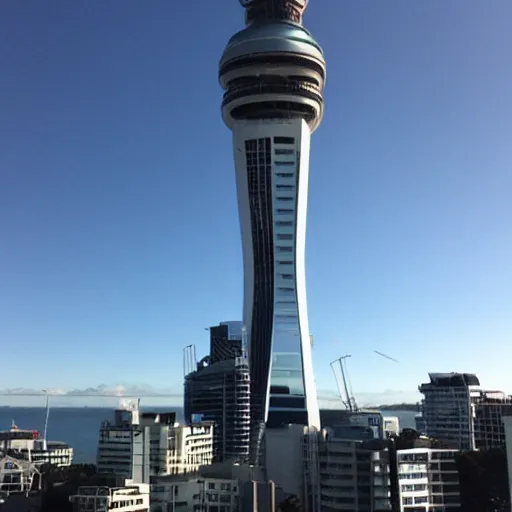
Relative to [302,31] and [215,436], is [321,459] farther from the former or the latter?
[302,31]

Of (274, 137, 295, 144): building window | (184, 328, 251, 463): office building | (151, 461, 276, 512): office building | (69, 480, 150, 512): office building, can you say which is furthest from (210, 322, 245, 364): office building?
(69, 480, 150, 512): office building

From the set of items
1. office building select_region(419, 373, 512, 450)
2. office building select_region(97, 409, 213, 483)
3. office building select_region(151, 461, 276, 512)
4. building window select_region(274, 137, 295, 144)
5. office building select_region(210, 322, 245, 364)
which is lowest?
office building select_region(151, 461, 276, 512)

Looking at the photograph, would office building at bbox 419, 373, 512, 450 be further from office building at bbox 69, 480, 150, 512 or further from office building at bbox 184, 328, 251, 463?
office building at bbox 69, 480, 150, 512

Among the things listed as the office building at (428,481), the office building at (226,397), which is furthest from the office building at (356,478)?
the office building at (226,397)

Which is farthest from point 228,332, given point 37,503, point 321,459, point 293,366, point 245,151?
point 37,503

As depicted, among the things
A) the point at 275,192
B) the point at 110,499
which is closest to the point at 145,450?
the point at 110,499
